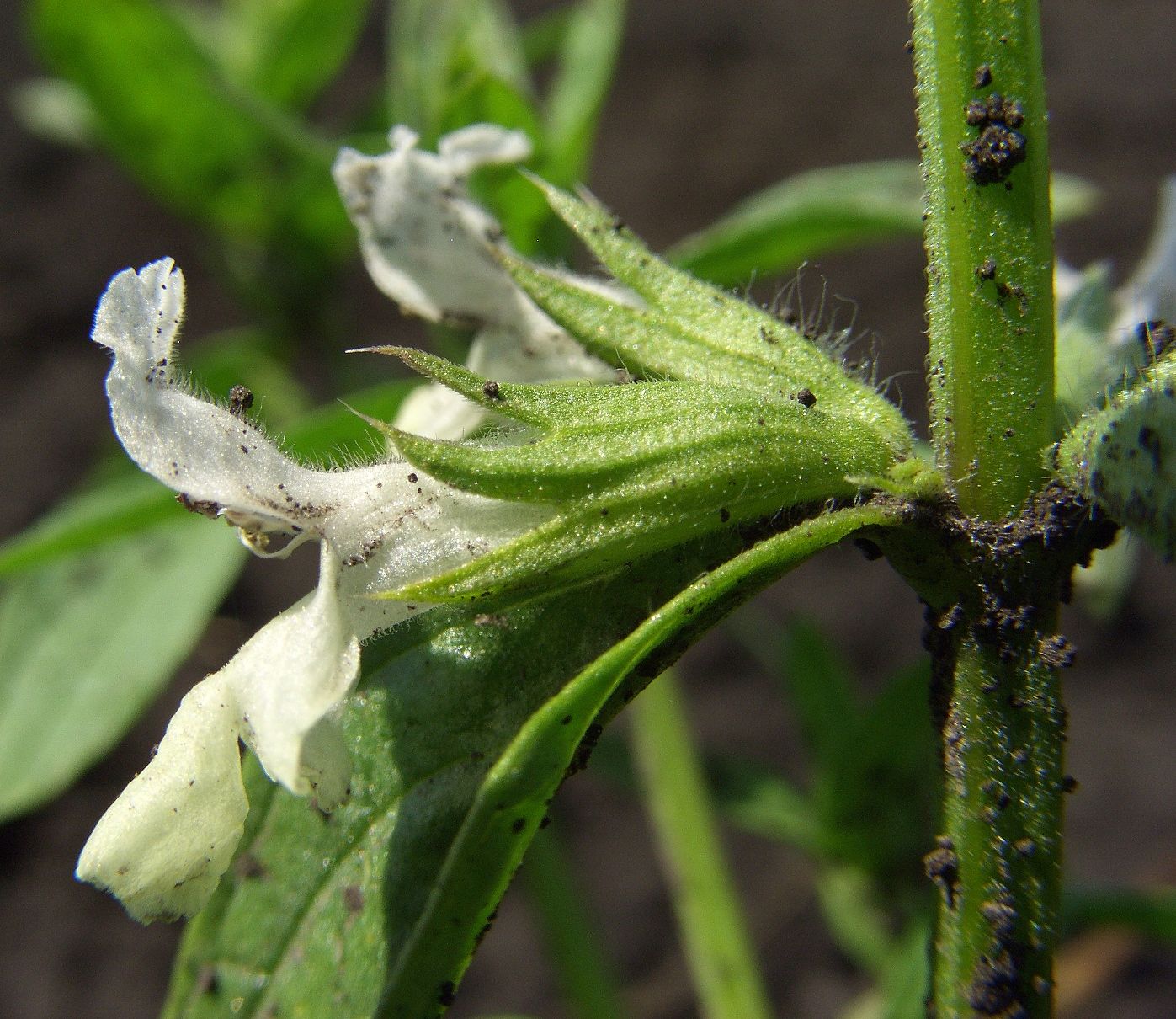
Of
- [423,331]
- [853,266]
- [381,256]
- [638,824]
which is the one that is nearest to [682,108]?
[853,266]

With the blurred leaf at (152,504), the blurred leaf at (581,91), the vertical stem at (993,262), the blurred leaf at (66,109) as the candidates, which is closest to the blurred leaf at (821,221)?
the blurred leaf at (581,91)

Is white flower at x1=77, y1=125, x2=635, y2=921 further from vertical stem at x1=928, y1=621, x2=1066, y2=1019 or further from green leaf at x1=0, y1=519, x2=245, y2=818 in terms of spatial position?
green leaf at x1=0, y1=519, x2=245, y2=818

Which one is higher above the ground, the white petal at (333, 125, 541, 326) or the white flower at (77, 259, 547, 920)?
the white petal at (333, 125, 541, 326)

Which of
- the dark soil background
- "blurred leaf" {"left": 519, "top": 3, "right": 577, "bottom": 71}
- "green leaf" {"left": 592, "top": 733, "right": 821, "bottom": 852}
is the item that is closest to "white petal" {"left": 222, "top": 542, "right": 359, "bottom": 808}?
"green leaf" {"left": 592, "top": 733, "right": 821, "bottom": 852}

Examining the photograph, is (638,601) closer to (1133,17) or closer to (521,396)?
(521,396)

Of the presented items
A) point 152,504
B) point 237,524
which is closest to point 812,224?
point 152,504

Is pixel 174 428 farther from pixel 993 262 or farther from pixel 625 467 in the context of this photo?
pixel 993 262
